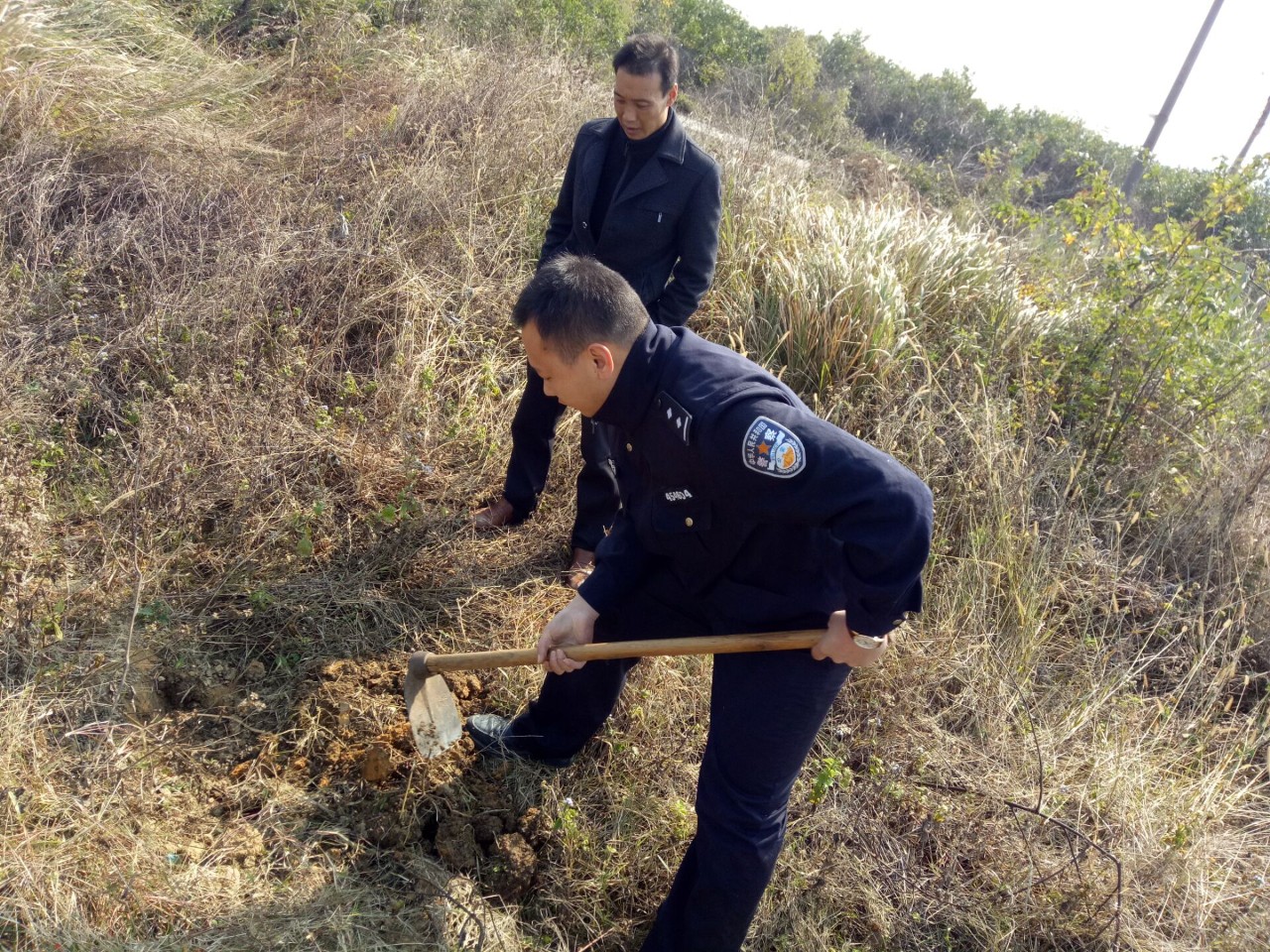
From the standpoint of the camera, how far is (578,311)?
2150mm

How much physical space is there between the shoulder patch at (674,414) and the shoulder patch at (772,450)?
164 millimetres

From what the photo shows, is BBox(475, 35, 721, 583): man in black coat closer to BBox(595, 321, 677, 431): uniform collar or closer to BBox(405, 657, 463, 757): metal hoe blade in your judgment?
BBox(405, 657, 463, 757): metal hoe blade

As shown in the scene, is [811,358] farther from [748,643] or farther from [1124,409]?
[748,643]

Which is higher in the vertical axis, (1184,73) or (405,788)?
(1184,73)

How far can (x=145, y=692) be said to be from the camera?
117 inches

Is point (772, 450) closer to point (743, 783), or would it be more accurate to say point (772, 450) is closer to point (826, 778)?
point (743, 783)

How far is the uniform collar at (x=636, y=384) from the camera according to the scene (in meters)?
2.18

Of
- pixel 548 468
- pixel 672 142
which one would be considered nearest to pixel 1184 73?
pixel 672 142

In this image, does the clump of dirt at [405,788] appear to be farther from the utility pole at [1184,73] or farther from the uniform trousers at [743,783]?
the utility pole at [1184,73]

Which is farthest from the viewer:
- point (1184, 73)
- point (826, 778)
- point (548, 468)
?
point (1184, 73)

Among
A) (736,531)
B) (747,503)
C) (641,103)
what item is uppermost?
(641,103)

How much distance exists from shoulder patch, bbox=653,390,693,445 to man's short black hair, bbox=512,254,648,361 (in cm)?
17

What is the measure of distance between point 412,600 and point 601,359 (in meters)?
1.83

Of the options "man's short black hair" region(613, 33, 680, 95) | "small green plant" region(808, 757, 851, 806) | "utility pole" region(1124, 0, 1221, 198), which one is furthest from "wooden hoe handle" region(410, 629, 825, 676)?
"utility pole" region(1124, 0, 1221, 198)
